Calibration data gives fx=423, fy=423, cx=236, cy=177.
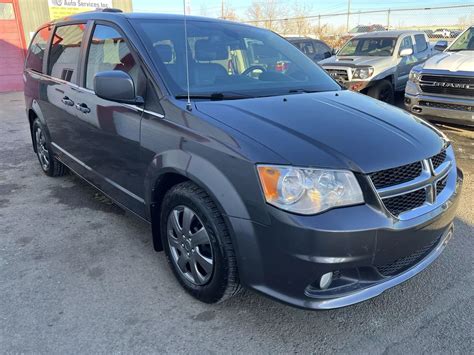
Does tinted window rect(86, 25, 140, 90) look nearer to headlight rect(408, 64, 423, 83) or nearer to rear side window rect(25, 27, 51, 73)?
rear side window rect(25, 27, 51, 73)

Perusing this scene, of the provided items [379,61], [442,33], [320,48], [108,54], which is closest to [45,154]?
[108,54]

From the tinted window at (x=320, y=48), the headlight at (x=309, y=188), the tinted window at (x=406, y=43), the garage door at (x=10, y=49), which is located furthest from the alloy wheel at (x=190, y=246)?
the garage door at (x=10, y=49)

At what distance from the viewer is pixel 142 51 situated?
9.43 ft

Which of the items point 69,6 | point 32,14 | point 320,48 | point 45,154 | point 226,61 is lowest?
point 45,154

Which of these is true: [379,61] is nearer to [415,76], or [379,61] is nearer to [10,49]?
[415,76]

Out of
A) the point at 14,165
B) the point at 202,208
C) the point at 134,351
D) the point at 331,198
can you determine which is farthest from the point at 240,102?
the point at 14,165

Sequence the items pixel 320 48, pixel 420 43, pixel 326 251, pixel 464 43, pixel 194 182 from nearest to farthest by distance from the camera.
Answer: pixel 326 251 < pixel 194 182 < pixel 464 43 < pixel 420 43 < pixel 320 48

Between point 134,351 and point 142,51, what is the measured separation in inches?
74.5

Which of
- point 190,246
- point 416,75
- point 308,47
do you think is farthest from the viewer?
point 308,47

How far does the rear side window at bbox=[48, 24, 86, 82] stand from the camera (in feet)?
12.5

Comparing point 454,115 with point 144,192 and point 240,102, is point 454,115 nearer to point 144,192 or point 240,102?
point 240,102

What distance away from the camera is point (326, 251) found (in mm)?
2018

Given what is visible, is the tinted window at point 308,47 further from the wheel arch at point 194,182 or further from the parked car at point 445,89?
the wheel arch at point 194,182

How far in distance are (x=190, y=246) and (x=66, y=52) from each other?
8.52 feet
